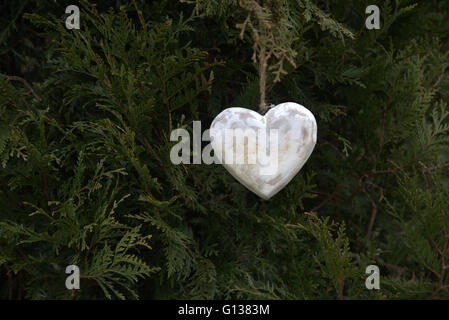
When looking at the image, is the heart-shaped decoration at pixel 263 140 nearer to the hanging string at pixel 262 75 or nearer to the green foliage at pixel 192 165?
the hanging string at pixel 262 75

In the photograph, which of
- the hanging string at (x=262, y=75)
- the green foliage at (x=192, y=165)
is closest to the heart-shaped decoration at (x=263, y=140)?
the hanging string at (x=262, y=75)

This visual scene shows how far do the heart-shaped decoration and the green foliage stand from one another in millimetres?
238

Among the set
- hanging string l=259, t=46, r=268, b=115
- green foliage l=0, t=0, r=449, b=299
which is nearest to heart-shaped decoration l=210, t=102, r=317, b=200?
hanging string l=259, t=46, r=268, b=115

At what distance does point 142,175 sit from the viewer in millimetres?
1588

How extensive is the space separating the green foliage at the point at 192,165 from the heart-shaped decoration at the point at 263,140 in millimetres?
238

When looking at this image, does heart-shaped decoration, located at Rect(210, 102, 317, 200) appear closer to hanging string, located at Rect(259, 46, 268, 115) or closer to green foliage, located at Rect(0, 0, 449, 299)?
hanging string, located at Rect(259, 46, 268, 115)

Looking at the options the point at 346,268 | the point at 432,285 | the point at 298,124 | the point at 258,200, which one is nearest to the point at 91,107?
the point at 258,200

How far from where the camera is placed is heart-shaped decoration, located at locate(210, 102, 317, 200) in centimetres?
136

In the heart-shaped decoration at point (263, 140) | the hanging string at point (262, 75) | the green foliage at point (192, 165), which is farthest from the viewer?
the green foliage at point (192, 165)

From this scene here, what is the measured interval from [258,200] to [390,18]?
3.21ft

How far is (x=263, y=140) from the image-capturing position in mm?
1374

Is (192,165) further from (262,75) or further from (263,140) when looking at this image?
(262,75)

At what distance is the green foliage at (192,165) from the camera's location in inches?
63.2

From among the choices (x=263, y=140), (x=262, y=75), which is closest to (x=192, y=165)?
(x=263, y=140)
